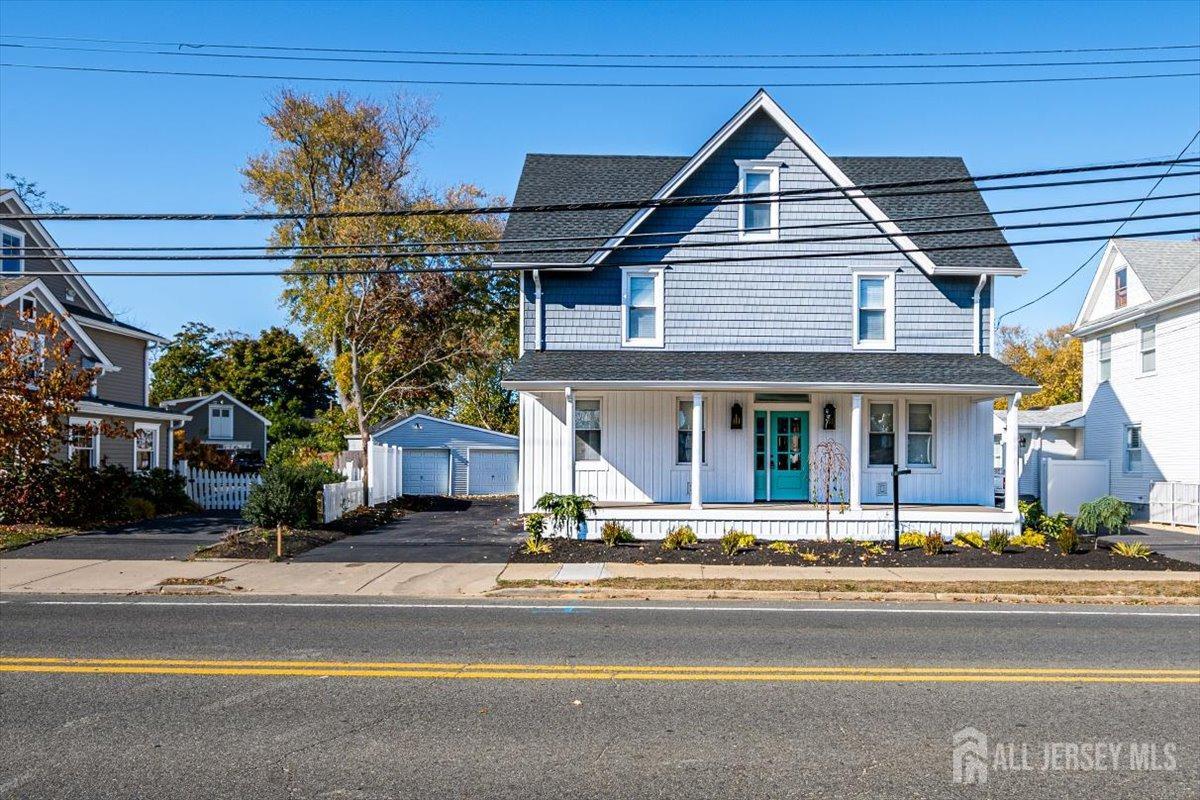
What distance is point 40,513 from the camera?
1992 cm

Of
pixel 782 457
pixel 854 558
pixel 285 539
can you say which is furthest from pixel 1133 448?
pixel 285 539

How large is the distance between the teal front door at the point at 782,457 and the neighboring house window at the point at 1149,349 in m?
13.4

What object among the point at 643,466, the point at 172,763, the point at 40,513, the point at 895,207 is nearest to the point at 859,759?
the point at 172,763

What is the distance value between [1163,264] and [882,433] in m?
14.1

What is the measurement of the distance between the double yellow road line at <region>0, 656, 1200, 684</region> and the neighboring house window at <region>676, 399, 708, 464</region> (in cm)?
1243

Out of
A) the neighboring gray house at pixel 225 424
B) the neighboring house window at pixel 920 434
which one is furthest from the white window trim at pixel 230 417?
the neighboring house window at pixel 920 434

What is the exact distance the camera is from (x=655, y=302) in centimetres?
2058

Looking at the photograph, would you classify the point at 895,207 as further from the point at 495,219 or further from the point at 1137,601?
the point at 495,219

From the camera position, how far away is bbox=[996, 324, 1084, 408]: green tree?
47.4 meters

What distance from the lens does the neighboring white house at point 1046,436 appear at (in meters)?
32.4

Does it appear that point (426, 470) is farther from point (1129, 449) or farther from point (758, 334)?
point (1129, 449)

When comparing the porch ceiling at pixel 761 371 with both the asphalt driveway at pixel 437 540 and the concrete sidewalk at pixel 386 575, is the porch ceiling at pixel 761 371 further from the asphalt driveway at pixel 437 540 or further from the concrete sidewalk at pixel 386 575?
the concrete sidewalk at pixel 386 575

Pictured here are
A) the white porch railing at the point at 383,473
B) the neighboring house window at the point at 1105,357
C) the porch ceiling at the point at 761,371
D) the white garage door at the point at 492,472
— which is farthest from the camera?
the white garage door at the point at 492,472

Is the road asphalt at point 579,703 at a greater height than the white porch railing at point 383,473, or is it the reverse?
the white porch railing at point 383,473
